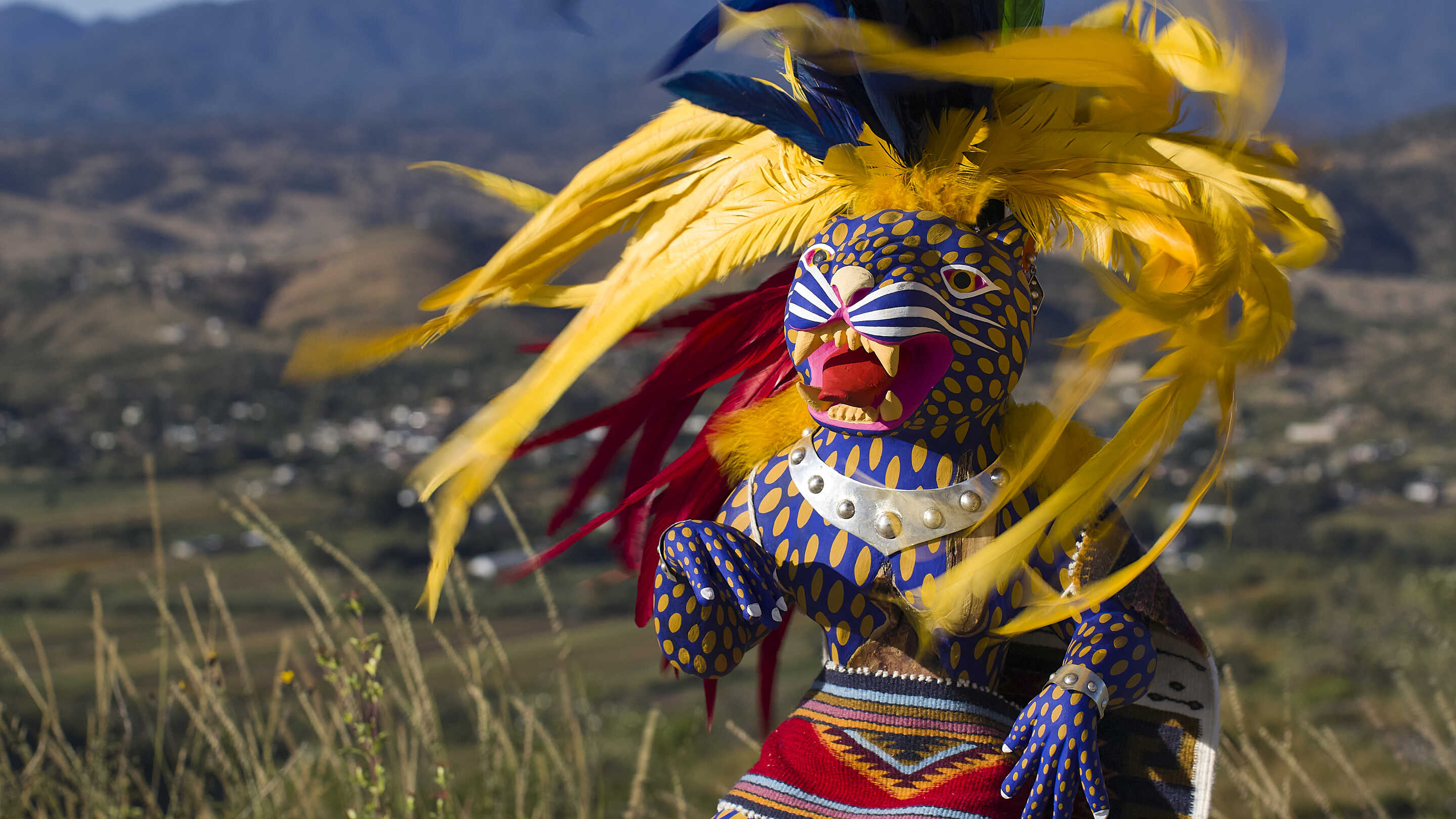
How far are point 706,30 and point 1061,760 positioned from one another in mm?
1150

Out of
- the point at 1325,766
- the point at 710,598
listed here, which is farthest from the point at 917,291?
the point at 1325,766

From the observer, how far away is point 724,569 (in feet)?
6.12

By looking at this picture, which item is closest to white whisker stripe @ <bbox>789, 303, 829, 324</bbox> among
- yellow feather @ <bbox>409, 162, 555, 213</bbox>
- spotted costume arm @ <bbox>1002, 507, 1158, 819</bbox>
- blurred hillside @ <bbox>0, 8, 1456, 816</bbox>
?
blurred hillside @ <bbox>0, 8, 1456, 816</bbox>

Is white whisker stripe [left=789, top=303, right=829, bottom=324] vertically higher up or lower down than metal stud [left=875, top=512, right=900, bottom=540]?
higher up

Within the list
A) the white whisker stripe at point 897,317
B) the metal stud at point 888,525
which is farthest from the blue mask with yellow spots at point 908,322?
the metal stud at point 888,525

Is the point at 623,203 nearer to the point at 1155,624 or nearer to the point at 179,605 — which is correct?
the point at 1155,624

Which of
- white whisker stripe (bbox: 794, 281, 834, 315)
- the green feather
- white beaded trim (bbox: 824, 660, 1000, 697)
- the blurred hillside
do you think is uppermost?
the green feather

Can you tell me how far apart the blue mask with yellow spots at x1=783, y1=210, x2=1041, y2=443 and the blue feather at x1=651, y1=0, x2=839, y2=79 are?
13.9 inches

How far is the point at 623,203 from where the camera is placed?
218 centimetres

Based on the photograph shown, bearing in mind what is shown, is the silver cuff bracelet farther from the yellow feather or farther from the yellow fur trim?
the yellow feather

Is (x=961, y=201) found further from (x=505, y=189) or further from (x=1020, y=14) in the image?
(x=505, y=189)

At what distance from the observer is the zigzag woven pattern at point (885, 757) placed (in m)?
1.81

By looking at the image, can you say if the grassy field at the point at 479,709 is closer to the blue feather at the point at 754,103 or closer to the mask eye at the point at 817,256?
the mask eye at the point at 817,256

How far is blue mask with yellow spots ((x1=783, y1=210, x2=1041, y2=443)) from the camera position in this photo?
183cm
